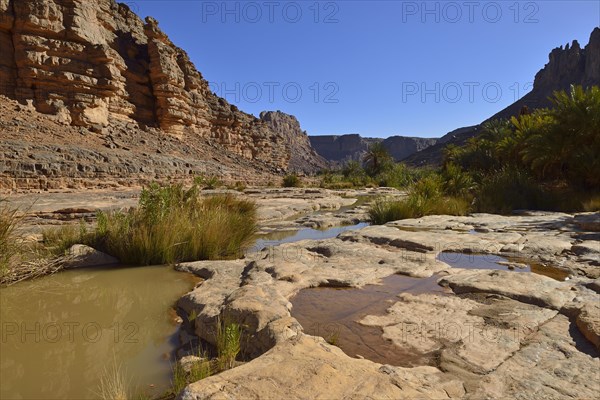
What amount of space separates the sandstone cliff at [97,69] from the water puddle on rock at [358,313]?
76.2 ft

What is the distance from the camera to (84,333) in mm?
2238

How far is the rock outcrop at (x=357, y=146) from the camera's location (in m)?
143

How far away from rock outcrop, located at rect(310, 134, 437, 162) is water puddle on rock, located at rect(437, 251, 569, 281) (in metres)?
138

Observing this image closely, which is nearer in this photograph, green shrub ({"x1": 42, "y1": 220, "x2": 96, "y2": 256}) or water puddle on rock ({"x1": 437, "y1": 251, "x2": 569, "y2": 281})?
water puddle on rock ({"x1": 437, "y1": 251, "x2": 569, "y2": 281})

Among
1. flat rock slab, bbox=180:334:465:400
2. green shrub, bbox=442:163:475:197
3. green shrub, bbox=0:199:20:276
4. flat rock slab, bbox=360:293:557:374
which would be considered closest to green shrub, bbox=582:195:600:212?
green shrub, bbox=442:163:475:197

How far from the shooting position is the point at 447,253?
4355 millimetres

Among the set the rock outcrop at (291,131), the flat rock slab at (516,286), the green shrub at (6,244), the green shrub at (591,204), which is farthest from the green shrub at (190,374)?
the rock outcrop at (291,131)

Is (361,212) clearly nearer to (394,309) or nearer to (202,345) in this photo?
(394,309)

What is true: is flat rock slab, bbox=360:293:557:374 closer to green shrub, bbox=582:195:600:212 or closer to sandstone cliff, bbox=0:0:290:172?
green shrub, bbox=582:195:600:212

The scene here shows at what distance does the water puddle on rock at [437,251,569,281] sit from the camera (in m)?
3.48

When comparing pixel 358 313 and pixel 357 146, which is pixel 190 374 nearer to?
pixel 358 313

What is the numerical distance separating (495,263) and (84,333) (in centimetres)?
375

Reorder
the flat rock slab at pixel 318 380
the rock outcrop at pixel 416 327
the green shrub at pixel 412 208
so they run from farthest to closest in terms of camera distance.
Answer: the green shrub at pixel 412 208 < the rock outcrop at pixel 416 327 < the flat rock slab at pixel 318 380

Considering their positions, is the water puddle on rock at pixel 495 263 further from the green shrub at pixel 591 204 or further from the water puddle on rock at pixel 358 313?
the green shrub at pixel 591 204
